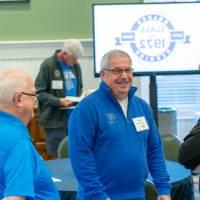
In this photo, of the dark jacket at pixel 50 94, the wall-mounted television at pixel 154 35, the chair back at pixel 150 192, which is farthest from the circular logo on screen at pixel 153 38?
the chair back at pixel 150 192

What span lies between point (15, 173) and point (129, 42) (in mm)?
3605

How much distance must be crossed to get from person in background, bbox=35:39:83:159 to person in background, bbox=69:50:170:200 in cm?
231

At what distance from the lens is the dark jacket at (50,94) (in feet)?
16.7

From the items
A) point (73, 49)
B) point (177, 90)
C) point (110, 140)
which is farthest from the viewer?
point (177, 90)

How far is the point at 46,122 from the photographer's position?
17.0 ft

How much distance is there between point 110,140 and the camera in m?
2.62

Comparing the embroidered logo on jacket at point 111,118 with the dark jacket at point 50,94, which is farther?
the dark jacket at point 50,94

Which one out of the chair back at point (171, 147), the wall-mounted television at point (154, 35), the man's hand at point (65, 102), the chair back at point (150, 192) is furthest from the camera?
the wall-mounted television at point (154, 35)

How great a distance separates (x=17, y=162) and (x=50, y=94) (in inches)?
129

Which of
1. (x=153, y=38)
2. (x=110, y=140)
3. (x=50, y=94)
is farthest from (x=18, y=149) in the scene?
(x=153, y=38)

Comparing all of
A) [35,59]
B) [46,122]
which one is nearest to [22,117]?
[46,122]

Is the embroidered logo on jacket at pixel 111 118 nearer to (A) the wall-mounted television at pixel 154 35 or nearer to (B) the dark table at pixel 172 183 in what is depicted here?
(B) the dark table at pixel 172 183

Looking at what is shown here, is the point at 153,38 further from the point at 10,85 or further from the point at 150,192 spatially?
the point at 10,85

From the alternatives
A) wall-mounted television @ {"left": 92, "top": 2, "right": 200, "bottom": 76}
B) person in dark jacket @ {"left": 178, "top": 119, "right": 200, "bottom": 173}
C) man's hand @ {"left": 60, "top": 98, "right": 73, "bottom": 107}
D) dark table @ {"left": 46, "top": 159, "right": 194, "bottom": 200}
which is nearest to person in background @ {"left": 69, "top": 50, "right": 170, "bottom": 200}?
dark table @ {"left": 46, "top": 159, "right": 194, "bottom": 200}
